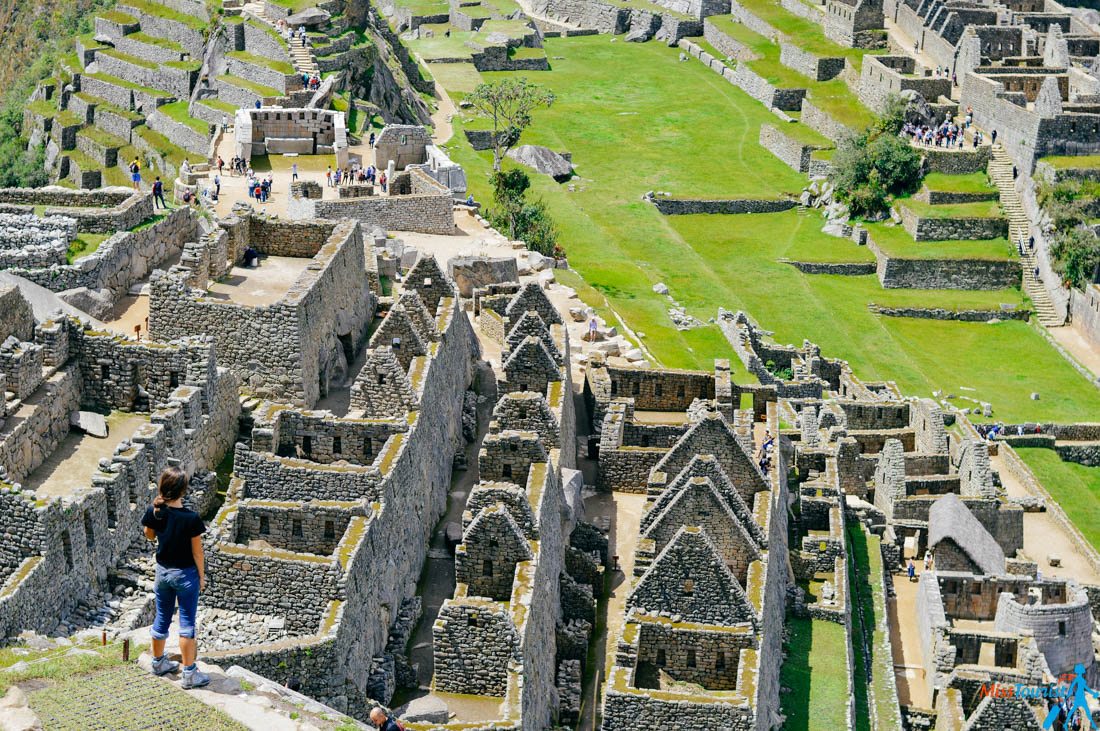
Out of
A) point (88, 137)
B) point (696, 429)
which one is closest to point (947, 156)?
Result: point (88, 137)

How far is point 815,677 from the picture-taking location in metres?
48.1

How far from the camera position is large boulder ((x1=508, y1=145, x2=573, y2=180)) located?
376 ft

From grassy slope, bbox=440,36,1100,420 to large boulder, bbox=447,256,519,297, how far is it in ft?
19.0

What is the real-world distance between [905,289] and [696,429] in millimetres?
55360

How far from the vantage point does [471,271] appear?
59719 millimetres

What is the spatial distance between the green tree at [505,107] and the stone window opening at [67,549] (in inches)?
3181

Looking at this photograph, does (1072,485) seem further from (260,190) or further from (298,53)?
(298,53)

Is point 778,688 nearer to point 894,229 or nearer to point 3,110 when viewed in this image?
point 894,229

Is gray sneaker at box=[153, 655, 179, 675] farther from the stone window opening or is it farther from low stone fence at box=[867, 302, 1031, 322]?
low stone fence at box=[867, 302, 1031, 322]

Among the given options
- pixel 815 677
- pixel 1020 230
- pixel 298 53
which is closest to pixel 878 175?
pixel 1020 230

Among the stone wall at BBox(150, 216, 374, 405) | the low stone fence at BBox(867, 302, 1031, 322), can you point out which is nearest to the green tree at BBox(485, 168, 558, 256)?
the low stone fence at BBox(867, 302, 1031, 322)

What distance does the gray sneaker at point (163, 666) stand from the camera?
28.3m

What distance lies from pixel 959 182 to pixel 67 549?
276ft

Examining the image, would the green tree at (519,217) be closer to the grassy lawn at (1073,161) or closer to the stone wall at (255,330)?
the stone wall at (255,330)
